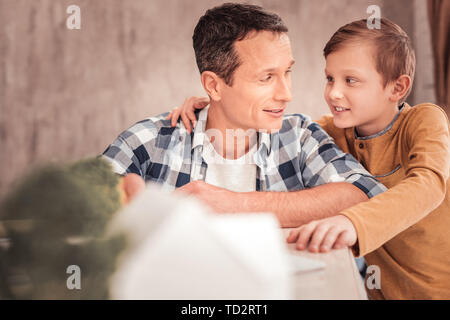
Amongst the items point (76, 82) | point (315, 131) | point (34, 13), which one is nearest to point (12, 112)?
point (76, 82)

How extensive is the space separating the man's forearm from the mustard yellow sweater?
141 mm

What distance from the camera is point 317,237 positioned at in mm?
774

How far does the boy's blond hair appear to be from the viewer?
147cm

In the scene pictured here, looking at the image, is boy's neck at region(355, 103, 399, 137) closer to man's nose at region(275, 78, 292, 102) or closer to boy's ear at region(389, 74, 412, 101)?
boy's ear at region(389, 74, 412, 101)

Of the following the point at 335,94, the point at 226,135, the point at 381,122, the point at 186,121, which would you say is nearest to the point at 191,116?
the point at 186,121

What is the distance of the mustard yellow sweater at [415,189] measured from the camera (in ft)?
3.53

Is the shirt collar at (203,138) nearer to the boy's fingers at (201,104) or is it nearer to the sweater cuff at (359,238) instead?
the boy's fingers at (201,104)

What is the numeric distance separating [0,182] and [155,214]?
3.74 meters

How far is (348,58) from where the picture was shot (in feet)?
4.79

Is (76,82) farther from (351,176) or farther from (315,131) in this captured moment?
(351,176)

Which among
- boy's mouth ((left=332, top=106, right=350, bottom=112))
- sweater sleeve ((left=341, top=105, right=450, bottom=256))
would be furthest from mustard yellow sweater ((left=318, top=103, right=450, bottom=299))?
boy's mouth ((left=332, top=106, right=350, bottom=112))

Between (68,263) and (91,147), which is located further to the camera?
(91,147)

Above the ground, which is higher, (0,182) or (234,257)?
(234,257)

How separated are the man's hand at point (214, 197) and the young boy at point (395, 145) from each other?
34 centimetres
